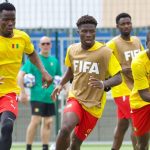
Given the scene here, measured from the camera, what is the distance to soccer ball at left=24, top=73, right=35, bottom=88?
619 inches

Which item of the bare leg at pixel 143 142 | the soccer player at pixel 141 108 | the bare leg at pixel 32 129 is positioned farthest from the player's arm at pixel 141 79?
the bare leg at pixel 32 129

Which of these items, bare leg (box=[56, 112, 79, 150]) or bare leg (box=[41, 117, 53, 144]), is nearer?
bare leg (box=[56, 112, 79, 150])

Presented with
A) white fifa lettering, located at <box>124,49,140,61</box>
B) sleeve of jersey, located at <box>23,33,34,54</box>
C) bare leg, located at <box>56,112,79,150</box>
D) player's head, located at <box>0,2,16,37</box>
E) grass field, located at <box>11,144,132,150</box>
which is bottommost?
grass field, located at <box>11,144,132,150</box>

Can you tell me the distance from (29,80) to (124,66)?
318 cm

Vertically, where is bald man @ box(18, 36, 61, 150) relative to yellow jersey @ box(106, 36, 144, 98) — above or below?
below

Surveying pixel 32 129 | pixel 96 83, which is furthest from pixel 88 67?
pixel 32 129

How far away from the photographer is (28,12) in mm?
17953

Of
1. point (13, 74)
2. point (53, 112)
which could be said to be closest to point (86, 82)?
point (13, 74)

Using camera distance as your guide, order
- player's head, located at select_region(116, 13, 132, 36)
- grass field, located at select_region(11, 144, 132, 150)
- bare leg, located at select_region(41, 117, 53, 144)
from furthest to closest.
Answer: grass field, located at select_region(11, 144, 132, 150) < bare leg, located at select_region(41, 117, 53, 144) < player's head, located at select_region(116, 13, 132, 36)

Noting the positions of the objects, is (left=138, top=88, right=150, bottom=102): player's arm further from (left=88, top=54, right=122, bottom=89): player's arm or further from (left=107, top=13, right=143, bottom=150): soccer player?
(left=107, top=13, right=143, bottom=150): soccer player

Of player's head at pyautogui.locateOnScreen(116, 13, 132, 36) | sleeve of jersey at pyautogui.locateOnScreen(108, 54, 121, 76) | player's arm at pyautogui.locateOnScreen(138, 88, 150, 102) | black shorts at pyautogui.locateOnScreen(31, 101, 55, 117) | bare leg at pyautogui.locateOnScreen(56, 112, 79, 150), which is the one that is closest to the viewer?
player's arm at pyautogui.locateOnScreen(138, 88, 150, 102)

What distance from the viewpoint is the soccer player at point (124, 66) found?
13047 millimetres

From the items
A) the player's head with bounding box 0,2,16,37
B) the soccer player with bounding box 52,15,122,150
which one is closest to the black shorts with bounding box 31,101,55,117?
the soccer player with bounding box 52,15,122,150

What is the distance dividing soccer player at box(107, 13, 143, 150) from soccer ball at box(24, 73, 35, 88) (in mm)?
2874
